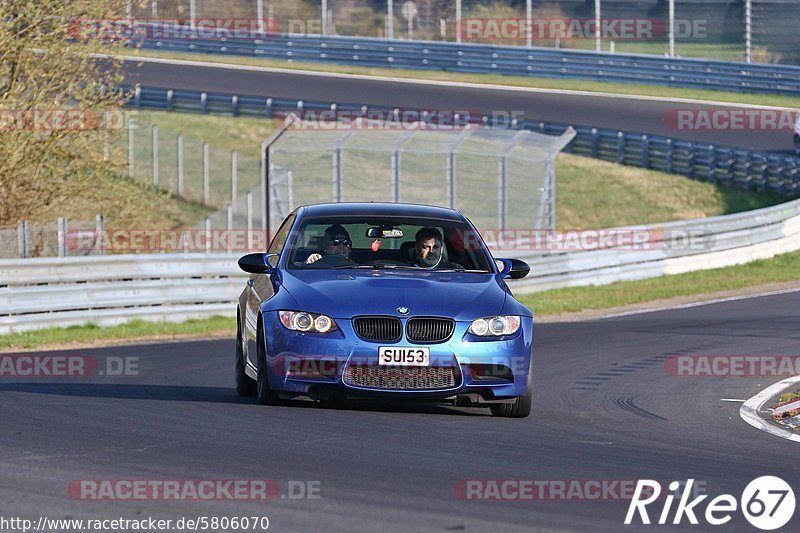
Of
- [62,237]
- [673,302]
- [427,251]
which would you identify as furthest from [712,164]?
[427,251]

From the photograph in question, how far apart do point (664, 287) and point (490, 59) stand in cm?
2079

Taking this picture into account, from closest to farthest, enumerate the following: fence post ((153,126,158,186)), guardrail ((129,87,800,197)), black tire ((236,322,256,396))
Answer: black tire ((236,322,256,396)) < fence post ((153,126,158,186)) < guardrail ((129,87,800,197))

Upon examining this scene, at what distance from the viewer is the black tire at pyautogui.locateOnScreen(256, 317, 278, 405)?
10.1 metres

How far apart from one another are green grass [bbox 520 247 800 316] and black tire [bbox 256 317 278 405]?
13.0 meters

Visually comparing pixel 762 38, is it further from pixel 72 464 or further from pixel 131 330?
pixel 72 464

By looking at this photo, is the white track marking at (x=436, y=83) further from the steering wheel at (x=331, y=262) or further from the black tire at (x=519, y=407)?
the black tire at (x=519, y=407)

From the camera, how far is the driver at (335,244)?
10.8 metres

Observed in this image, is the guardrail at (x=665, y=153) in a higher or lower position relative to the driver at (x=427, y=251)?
lower
